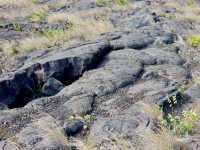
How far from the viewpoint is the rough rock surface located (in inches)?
173

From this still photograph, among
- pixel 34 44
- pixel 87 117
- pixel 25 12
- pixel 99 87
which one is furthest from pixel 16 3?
pixel 87 117

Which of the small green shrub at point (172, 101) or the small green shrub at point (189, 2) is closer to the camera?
the small green shrub at point (172, 101)

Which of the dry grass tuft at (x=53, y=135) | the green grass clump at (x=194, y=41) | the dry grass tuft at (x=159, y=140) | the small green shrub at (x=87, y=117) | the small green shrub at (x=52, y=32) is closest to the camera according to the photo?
the dry grass tuft at (x=159, y=140)

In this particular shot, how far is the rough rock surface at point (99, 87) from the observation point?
14.5 feet

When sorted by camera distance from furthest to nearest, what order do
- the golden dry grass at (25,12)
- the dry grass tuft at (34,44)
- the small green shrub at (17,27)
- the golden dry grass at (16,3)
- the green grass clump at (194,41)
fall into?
the golden dry grass at (16,3) → the golden dry grass at (25,12) → the small green shrub at (17,27) → the dry grass tuft at (34,44) → the green grass clump at (194,41)

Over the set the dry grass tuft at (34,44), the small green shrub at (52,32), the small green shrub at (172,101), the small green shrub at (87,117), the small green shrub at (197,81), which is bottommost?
the small green shrub at (52,32)

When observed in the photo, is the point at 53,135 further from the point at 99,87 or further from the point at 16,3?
the point at 16,3

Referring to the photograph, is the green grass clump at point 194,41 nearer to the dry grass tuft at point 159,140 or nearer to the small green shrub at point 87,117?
the small green shrub at point 87,117

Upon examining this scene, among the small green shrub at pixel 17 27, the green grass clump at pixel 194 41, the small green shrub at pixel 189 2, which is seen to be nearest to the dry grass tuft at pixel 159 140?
the green grass clump at pixel 194 41

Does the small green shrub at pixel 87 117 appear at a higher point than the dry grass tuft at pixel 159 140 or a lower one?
lower

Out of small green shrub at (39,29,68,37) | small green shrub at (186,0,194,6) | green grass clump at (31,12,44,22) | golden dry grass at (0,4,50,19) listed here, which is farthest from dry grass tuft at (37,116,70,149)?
small green shrub at (186,0,194,6)

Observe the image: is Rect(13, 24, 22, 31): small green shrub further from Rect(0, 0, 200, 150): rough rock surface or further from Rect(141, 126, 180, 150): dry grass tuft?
Rect(141, 126, 180, 150): dry grass tuft

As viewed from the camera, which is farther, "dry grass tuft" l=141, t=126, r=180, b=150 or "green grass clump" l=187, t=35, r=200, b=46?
"green grass clump" l=187, t=35, r=200, b=46

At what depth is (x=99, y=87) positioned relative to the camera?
5766 mm
